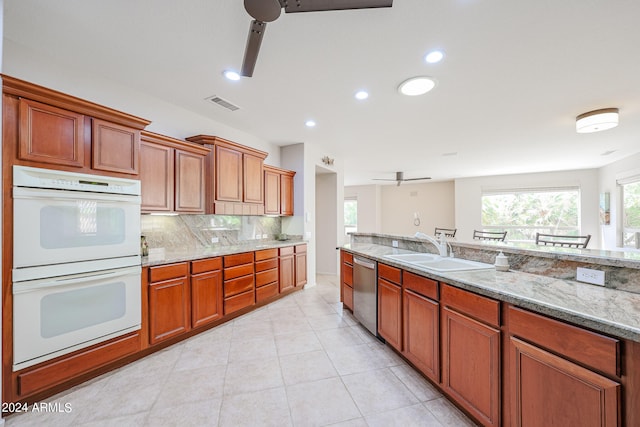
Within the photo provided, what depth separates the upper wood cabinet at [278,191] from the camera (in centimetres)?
400

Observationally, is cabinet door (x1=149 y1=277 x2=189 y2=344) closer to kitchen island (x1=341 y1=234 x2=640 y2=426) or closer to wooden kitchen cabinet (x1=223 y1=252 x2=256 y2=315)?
wooden kitchen cabinet (x1=223 y1=252 x2=256 y2=315)

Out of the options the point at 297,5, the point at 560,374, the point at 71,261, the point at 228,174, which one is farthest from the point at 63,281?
the point at 560,374

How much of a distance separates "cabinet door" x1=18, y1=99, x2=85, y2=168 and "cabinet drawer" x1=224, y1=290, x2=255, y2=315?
196 centimetres

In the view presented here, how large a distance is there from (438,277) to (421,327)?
481 millimetres

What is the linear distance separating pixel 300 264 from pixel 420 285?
8.73ft

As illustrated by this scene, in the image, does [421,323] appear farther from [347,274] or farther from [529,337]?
[347,274]

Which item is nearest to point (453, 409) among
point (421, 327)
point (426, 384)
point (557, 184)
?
point (426, 384)

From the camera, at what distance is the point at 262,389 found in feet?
6.13

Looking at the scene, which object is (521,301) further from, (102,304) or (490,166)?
(490,166)

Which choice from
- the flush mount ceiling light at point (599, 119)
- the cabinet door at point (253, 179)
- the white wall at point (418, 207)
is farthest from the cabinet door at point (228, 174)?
the white wall at point (418, 207)

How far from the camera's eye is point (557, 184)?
6641 mm

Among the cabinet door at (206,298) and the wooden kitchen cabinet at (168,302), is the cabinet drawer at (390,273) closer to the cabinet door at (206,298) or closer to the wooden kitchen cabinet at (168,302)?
the cabinet door at (206,298)

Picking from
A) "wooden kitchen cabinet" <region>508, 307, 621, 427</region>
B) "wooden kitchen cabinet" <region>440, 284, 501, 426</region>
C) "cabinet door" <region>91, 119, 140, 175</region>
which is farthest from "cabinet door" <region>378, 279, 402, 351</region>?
"cabinet door" <region>91, 119, 140, 175</region>

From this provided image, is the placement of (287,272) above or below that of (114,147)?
below
